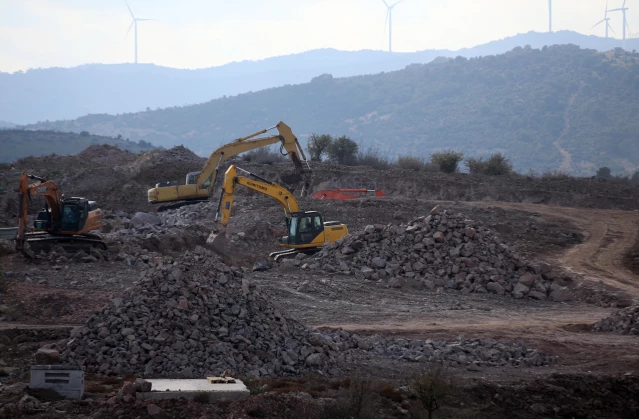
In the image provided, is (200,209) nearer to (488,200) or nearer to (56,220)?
(56,220)

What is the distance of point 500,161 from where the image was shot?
49.4 m

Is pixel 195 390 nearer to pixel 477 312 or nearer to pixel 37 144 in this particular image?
pixel 477 312

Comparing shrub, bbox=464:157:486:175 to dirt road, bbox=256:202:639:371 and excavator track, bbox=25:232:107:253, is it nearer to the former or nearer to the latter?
dirt road, bbox=256:202:639:371

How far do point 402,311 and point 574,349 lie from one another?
4.46m

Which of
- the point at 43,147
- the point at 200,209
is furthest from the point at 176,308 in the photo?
the point at 43,147

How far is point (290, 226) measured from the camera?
24719mm

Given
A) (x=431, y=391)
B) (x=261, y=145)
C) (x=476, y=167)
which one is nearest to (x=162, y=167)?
(x=261, y=145)

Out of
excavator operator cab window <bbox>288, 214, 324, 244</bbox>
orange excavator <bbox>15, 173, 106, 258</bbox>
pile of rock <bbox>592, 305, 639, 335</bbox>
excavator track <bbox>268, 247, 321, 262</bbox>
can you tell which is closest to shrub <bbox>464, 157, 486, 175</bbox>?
excavator operator cab window <bbox>288, 214, 324, 244</bbox>

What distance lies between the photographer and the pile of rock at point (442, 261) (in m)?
20.7

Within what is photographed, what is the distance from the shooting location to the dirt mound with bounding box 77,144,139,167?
168ft

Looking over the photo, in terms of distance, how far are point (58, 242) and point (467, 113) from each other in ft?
298

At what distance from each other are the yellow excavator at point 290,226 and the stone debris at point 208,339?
34.5ft

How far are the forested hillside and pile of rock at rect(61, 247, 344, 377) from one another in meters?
78.4

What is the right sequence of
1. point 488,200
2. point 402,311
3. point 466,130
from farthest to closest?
point 466,130, point 488,200, point 402,311
